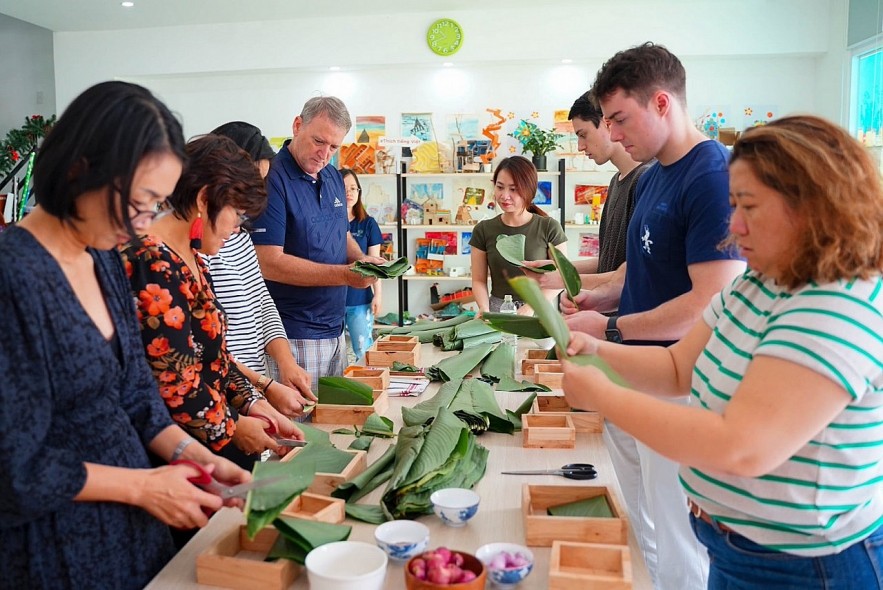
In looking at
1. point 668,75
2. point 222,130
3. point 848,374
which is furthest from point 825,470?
point 222,130

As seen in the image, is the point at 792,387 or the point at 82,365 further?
the point at 82,365

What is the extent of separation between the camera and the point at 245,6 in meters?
6.54

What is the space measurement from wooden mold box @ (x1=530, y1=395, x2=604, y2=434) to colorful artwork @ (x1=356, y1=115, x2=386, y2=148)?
5.42 m

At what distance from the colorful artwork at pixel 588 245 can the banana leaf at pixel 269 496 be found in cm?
625

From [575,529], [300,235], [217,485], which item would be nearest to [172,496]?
[217,485]

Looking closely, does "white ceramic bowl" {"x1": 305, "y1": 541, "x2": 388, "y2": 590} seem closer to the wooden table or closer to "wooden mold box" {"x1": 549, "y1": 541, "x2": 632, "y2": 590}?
the wooden table

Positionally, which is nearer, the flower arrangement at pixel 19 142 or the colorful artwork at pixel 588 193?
the flower arrangement at pixel 19 142

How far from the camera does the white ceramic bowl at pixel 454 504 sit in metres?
1.63

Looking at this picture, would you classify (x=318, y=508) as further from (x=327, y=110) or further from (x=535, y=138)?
(x=535, y=138)

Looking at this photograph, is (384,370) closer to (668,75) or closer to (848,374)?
(668,75)

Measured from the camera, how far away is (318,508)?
169 cm

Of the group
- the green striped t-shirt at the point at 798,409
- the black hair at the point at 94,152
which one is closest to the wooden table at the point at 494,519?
the green striped t-shirt at the point at 798,409

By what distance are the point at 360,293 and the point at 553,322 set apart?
4.01 meters

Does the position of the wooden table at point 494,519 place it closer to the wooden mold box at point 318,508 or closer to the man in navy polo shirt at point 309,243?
the wooden mold box at point 318,508
